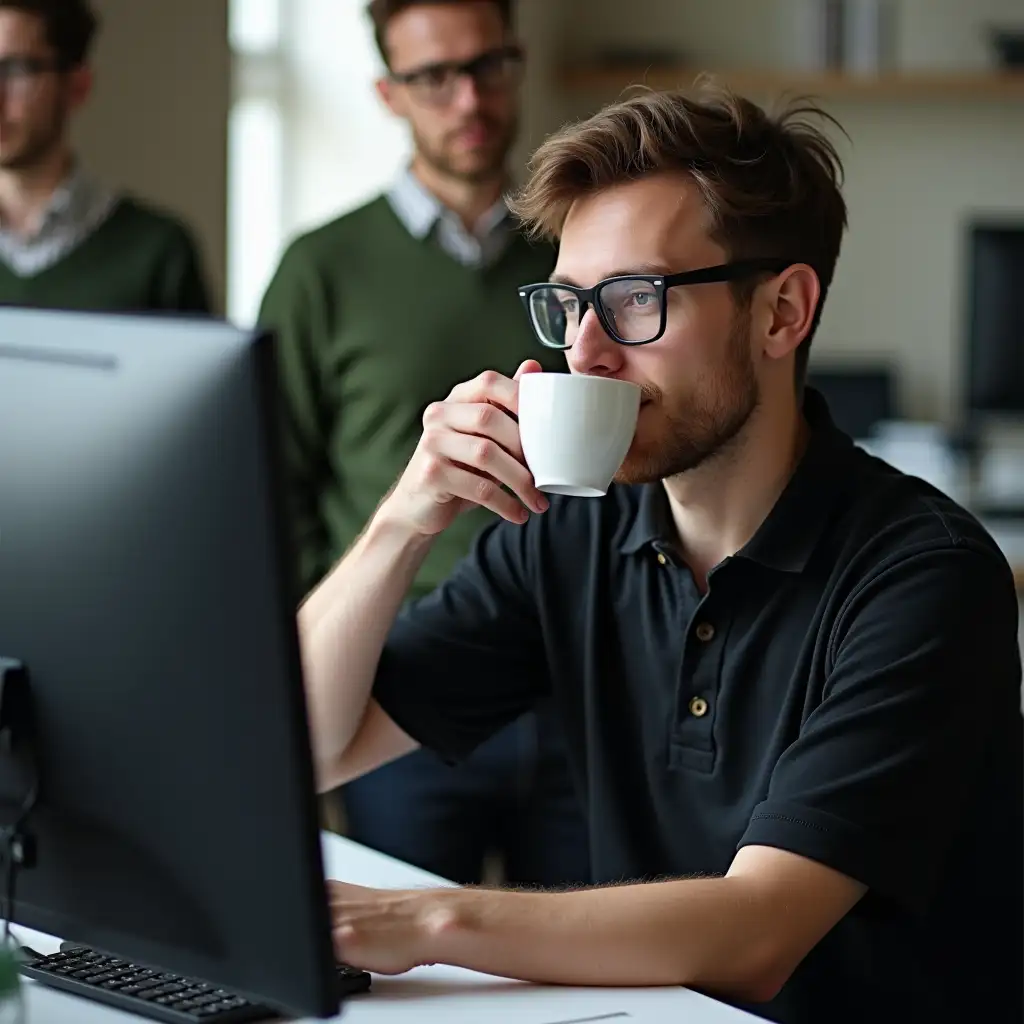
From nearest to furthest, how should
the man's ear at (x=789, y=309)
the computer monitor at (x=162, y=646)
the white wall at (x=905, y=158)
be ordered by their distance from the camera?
the computer monitor at (x=162, y=646) < the man's ear at (x=789, y=309) < the white wall at (x=905, y=158)

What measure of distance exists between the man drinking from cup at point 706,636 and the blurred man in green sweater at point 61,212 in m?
0.99

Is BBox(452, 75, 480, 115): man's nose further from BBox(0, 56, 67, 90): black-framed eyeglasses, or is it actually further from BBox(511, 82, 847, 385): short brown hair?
BBox(511, 82, 847, 385): short brown hair

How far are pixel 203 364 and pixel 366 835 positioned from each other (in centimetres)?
156

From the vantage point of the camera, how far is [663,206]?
1.49 metres

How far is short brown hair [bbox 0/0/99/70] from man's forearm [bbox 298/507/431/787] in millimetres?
1167

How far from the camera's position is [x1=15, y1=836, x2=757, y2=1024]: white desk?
3.50ft

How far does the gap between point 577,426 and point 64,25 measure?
144 centimetres

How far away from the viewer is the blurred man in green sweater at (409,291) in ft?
7.76

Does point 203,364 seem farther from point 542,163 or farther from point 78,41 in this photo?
point 78,41

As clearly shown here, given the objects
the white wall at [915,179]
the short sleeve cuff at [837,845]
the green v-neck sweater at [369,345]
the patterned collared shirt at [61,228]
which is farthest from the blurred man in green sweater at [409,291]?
the white wall at [915,179]

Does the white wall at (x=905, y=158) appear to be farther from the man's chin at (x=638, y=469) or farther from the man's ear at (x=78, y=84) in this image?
the man's chin at (x=638, y=469)

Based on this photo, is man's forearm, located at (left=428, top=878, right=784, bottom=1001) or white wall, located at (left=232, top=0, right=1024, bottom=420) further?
white wall, located at (left=232, top=0, right=1024, bottom=420)

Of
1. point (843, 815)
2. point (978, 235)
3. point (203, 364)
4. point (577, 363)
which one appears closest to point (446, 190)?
point (577, 363)

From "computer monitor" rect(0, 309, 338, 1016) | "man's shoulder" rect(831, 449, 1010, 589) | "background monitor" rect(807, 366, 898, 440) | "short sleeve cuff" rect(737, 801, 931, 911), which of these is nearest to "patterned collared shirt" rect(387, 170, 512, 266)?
"man's shoulder" rect(831, 449, 1010, 589)
